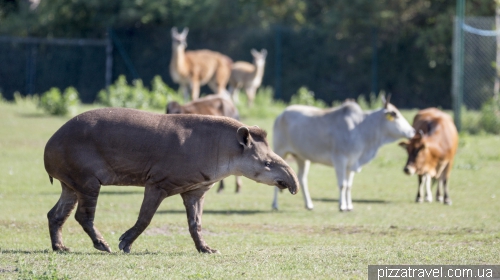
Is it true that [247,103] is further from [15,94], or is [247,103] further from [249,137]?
[249,137]

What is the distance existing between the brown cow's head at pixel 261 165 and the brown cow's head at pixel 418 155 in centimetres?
648

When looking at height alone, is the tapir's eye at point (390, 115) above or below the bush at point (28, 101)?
below

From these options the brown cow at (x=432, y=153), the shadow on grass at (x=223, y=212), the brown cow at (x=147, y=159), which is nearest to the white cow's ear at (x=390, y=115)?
the brown cow at (x=432, y=153)

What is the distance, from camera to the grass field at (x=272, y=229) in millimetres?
7562

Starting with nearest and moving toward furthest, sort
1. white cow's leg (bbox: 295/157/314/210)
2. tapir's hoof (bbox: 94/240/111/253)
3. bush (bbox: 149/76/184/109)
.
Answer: tapir's hoof (bbox: 94/240/111/253), white cow's leg (bbox: 295/157/314/210), bush (bbox: 149/76/184/109)

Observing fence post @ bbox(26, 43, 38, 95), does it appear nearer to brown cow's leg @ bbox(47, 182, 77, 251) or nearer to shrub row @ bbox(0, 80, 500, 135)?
Result: shrub row @ bbox(0, 80, 500, 135)

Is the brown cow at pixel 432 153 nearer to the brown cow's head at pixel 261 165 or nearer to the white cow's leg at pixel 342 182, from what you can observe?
the white cow's leg at pixel 342 182

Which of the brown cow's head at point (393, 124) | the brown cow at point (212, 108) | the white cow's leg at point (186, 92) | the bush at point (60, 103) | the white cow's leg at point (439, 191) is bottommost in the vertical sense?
the white cow's leg at point (439, 191)

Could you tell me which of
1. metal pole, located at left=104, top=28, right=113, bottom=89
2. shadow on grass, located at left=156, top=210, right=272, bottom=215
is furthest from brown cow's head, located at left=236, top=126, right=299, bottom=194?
metal pole, located at left=104, top=28, right=113, bottom=89

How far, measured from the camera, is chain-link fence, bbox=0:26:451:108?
29.4 metres

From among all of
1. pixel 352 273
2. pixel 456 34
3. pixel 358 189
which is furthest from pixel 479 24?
pixel 352 273

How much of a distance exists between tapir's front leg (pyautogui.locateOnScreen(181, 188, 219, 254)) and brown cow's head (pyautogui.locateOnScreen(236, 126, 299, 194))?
56 centimetres

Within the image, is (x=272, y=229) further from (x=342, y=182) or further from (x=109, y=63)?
(x=109, y=63)

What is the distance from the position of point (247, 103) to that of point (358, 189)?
1210 cm
